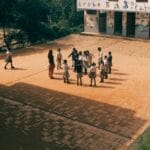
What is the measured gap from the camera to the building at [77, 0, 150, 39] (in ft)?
98.5

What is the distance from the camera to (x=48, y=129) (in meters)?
14.4

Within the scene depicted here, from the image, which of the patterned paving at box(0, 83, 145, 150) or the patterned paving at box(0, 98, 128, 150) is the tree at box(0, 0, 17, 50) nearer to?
the patterned paving at box(0, 83, 145, 150)

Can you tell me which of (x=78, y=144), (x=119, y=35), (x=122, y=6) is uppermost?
(x=122, y=6)

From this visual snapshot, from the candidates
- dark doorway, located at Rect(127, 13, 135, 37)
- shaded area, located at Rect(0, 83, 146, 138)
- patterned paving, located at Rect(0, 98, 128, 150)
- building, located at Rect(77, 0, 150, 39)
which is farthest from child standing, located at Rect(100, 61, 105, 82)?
dark doorway, located at Rect(127, 13, 135, 37)

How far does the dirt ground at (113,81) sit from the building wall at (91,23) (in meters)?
2.52

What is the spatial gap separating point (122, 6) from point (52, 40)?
7354 millimetres

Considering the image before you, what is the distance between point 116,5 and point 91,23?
3.92 m

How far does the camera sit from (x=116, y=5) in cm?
3088

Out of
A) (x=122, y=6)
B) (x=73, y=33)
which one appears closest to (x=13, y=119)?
(x=122, y=6)

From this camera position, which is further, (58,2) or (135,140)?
(58,2)

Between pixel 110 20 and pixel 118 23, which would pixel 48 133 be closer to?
pixel 110 20

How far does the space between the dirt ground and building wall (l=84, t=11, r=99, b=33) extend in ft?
8.27

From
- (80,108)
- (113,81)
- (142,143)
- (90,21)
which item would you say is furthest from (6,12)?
(142,143)

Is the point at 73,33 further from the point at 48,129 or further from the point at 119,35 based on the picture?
the point at 48,129
